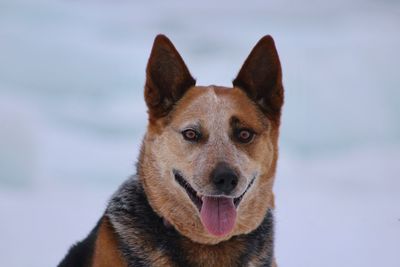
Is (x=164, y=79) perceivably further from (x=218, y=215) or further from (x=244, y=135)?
(x=218, y=215)

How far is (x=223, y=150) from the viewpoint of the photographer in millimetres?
6016

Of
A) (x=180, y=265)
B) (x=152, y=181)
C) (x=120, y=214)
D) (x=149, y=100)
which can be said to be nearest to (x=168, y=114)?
(x=149, y=100)

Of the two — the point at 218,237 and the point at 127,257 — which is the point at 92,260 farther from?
the point at 218,237

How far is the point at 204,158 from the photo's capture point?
5934 millimetres

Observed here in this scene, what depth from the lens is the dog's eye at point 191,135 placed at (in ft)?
20.2

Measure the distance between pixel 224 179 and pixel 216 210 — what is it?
0.35 metres

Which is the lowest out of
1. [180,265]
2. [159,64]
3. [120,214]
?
[180,265]

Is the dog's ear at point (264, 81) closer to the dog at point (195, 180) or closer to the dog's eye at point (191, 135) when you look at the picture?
the dog at point (195, 180)

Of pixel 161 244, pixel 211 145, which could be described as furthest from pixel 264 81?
pixel 161 244

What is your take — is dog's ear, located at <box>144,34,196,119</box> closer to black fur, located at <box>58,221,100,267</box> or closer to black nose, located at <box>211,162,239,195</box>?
black nose, located at <box>211,162,239,195</box>

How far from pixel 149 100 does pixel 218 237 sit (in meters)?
1.56

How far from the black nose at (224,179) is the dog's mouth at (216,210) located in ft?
0.54

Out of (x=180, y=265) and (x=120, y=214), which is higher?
(x=120, y=214)

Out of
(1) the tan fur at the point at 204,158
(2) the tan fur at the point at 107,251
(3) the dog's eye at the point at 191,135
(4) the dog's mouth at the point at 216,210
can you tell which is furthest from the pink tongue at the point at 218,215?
(2) the tan fur at the point at 107,251
